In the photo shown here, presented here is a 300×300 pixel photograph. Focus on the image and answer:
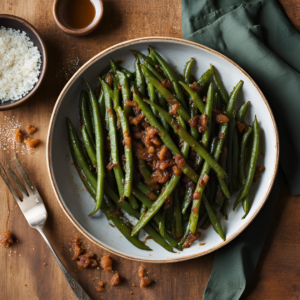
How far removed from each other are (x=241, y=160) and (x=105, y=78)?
5.67 ft

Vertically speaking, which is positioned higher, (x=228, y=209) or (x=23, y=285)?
(x=23, y=285)

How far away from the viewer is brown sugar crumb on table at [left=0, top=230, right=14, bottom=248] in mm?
2986

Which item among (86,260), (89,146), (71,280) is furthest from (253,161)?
(71,280)

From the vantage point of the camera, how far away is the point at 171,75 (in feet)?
8.91

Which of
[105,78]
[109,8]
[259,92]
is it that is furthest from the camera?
[109,8]

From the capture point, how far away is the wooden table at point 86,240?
3.02m

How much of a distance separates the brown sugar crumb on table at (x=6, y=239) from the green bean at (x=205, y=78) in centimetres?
277

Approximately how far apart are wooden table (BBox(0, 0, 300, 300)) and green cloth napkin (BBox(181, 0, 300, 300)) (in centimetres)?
17

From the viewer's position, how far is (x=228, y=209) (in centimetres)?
290

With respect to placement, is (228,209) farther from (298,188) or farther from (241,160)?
(298,188)

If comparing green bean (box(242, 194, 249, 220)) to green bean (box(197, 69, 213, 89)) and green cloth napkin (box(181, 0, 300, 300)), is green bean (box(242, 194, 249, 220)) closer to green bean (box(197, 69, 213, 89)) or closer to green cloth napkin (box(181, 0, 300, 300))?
green cloth napkin (box(181, 0, 300, 300))

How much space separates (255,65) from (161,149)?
140 centimetres

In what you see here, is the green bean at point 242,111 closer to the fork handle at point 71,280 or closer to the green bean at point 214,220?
the green bean at point 214,220

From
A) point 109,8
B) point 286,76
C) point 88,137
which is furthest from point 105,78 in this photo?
point 286,76
